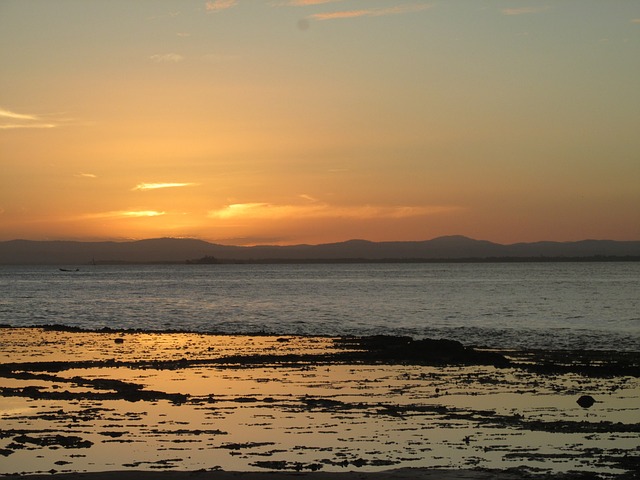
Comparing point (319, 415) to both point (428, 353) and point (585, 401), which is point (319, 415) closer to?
point (585, 401)

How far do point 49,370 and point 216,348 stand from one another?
10.5m

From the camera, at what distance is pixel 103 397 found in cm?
2105

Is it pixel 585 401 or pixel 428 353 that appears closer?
pixel 585 401

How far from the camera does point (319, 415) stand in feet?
60.6

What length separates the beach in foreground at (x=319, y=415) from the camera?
1398 cm

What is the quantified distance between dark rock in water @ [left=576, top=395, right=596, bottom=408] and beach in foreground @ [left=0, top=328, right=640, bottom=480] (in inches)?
7.9

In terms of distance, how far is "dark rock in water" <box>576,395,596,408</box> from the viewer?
20.2 m

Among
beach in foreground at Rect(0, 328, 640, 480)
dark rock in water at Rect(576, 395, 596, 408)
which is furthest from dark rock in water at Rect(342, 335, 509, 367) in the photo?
dark rock in water at Rect(576, 395, 596, 408)

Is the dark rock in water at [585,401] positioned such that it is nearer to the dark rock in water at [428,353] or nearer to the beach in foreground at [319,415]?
the beach in foreground at [319,415]

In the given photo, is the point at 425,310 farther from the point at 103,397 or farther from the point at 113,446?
the point at 113,446

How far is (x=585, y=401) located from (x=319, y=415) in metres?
6.96

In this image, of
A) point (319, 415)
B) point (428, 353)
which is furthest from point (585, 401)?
point (428, 353)

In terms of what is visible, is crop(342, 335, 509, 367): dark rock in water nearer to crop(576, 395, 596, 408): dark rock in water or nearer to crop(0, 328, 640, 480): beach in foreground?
crop(0, 328, 640, 480): beach in foreground

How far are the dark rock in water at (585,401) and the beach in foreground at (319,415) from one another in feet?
0.66
